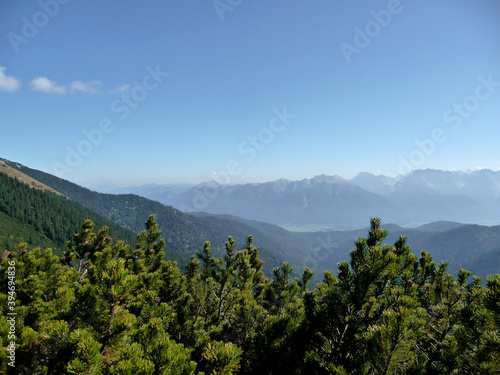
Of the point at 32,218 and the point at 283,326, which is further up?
the point at 283,326

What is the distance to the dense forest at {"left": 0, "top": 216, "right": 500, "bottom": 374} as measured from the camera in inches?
152

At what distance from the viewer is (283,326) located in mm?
7922

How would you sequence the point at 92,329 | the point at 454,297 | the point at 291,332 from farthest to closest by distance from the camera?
the point at 454,297 → the point at 291,332 → the point at 92,329

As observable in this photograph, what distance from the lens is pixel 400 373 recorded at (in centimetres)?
498

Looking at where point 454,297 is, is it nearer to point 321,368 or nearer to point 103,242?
point 321,368

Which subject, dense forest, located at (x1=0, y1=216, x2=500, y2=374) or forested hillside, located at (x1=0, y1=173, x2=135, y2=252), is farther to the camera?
forested hillside, located at (x1=0, y1=173, x2=135, y2=252)

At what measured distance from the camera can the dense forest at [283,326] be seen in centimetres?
387

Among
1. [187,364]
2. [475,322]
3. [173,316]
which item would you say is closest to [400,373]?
Result: [475,322]

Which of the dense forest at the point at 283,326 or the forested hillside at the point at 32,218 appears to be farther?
the forested hillside at the point at 32,218

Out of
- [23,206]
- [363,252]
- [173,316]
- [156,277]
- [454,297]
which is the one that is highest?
[363,252]

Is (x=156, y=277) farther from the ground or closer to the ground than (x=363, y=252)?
closer to the ground

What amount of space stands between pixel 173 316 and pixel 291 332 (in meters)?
5.44

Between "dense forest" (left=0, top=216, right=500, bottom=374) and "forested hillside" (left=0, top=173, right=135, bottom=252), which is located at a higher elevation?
"dense forest" (left=0, top=216, right=500, bottom=374)

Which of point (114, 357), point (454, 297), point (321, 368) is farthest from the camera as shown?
point (454, 297)
